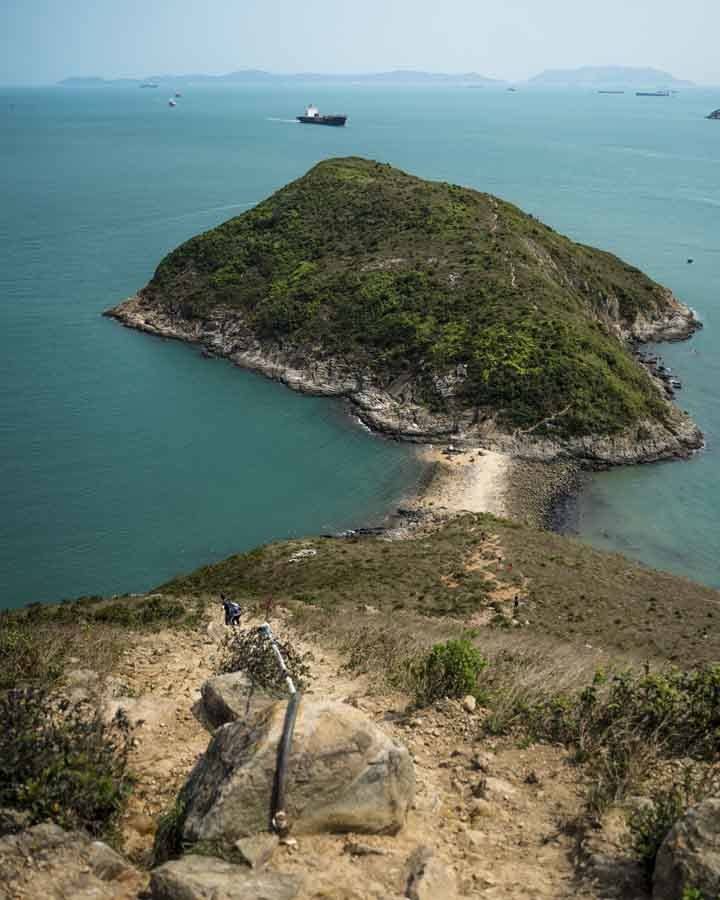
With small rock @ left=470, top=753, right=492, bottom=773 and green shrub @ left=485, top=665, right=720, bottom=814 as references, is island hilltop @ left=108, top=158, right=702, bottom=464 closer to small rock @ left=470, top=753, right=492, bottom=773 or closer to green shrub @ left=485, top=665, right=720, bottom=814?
green shrub @ left=485, top=665, right=720, bottom=814

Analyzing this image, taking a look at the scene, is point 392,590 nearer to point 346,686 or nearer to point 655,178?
point 346,686

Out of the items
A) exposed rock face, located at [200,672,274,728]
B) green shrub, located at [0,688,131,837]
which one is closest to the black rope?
green shrub, located at [0,688,131,837]

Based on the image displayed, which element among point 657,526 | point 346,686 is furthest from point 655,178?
point 346,686

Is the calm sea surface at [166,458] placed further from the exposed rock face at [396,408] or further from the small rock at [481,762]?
the small rock at [481,762]

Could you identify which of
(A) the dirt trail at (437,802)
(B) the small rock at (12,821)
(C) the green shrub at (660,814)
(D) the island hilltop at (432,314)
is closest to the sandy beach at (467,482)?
(D) the island hilltop at (432,314)

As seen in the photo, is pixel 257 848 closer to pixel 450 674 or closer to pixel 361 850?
pixel 361 850
